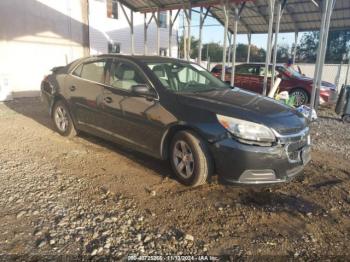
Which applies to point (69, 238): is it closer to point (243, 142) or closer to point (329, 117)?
point (243, 142)

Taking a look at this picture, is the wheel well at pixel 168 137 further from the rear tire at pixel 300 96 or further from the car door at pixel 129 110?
the rear tire at pixel 300 96

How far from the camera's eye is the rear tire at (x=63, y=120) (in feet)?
18.7

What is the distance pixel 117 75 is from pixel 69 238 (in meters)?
2.68

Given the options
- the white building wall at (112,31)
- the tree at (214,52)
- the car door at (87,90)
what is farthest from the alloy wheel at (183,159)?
the tree at (214,52)

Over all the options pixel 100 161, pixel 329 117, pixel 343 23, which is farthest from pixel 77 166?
pixel 343 23

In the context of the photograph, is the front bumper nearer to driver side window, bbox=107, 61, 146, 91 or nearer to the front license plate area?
the front license plate area

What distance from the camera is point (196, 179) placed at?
365 cm

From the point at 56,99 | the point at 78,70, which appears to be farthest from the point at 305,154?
the point at 56,99

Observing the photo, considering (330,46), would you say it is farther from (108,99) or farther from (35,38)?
(108,99)

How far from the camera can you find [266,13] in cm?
1602

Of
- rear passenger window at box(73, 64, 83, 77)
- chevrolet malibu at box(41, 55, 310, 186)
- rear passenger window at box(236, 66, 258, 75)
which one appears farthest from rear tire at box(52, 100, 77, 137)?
rear passenger window at box(236, 66, 258, 75)

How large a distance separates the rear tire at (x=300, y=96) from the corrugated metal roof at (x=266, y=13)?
3.76 m

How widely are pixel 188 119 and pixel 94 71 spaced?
7.55ft

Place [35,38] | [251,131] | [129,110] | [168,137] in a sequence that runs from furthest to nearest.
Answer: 1. [35,38]
2. [129,110]
3. [168,137]
4. [251,131]
